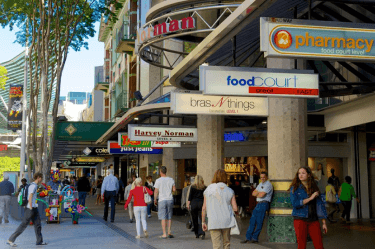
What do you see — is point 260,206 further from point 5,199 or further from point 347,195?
point 5,199

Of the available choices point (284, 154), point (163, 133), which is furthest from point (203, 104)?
point (163, 133)

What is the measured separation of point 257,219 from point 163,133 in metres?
7.11

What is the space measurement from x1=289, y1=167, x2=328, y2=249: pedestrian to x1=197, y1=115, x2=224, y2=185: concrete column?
8407mm

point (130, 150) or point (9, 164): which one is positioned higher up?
point (9, 164)

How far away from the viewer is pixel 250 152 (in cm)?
2509

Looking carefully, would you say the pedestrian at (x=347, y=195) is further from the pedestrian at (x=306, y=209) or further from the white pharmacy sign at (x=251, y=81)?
the pedestrian at (x=306, y=209)

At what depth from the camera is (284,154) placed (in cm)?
1355

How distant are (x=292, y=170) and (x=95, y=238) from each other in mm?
5180

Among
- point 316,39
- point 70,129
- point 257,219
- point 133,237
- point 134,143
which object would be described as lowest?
point 133,237

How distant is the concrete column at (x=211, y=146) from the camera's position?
1777 cm

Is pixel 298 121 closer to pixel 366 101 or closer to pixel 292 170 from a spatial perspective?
pixel 292 170

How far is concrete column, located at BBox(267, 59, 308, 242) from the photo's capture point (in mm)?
13438

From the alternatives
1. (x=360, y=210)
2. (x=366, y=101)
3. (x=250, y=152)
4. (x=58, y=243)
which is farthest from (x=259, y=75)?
(x=250, y=152)

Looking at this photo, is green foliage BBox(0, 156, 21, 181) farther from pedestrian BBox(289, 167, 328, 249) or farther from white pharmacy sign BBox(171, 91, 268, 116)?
pedestrian BBox(289, 167, 328, 249)
